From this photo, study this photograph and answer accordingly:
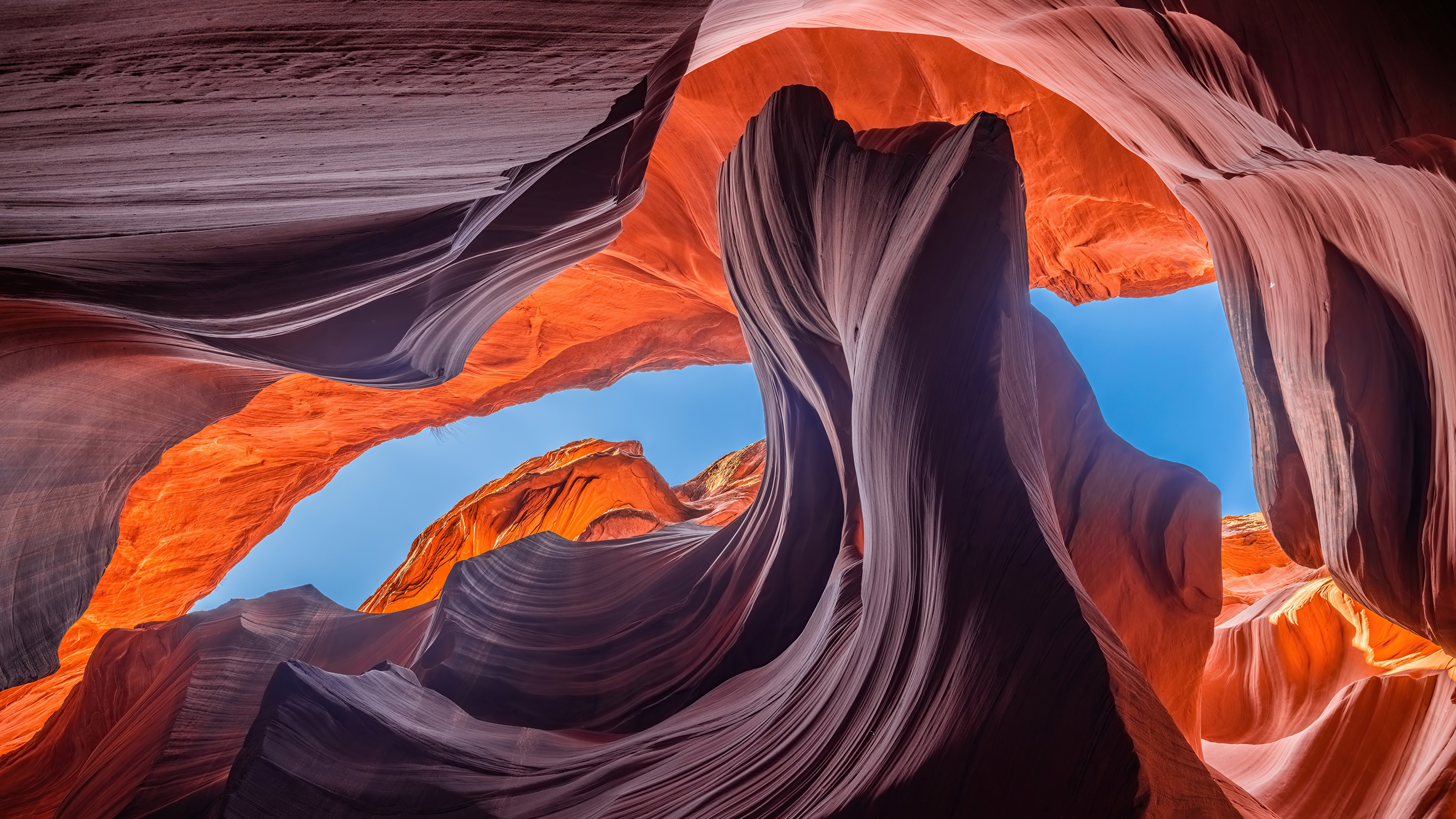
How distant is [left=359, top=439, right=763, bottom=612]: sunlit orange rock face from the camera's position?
9.97m

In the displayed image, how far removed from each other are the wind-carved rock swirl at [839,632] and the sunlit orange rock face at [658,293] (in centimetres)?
245

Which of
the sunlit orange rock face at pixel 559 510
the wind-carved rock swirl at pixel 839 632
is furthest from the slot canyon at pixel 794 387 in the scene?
the sunlit orange rock face at pixel 559 510

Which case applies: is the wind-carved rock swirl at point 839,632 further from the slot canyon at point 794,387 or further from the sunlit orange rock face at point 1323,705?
the sunlit orange rock face at point 1323,705

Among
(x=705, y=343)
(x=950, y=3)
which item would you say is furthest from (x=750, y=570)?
(x=705, y=343)

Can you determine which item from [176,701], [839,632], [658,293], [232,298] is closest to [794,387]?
[839,632]

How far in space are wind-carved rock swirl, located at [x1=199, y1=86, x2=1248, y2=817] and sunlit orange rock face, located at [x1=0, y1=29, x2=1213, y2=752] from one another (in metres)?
2.45

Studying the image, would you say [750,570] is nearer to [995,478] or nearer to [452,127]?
[995,478]

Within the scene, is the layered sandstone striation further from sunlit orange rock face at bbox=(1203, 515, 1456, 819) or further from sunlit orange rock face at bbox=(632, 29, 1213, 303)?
sunlit orange rock face at bbox=(1203, 515, 1456, 819)

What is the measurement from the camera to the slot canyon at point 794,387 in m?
2.12

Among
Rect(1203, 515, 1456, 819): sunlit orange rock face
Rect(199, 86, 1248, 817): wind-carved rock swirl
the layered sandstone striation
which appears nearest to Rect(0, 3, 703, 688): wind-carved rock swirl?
the layered sandstone striation

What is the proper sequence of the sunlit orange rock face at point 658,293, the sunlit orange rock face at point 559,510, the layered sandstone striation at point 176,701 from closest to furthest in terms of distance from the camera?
1. the layered sandstone striation at point 176,701
2. the sunlit orange rock face at point 658,293
3. the sunlit orange rock face at point 559,510

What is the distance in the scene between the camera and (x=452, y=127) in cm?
229

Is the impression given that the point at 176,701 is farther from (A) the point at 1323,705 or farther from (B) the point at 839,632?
(A) the point at 1323,705

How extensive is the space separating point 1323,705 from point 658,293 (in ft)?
29.0
